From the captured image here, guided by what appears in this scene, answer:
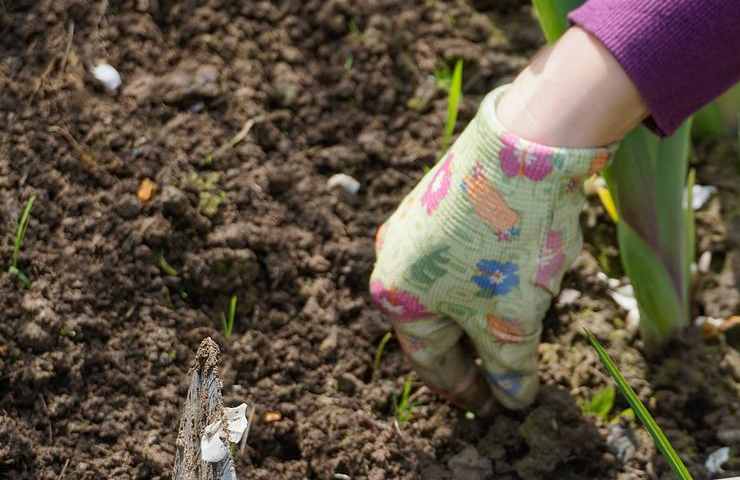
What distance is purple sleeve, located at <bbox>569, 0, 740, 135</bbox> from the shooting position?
3.94 feet

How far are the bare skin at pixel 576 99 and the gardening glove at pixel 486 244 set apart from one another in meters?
0.02

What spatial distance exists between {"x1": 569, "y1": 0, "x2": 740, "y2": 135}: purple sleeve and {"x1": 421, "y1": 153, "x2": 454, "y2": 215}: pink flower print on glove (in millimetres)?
255

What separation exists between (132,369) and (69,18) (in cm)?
65

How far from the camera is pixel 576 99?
1.26 metres

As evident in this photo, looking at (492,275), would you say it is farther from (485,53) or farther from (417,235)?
(485,53)

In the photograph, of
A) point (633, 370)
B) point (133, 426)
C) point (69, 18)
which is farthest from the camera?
point (69, 18)

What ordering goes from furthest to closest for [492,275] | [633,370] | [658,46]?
[633,370] < [492,275] < [658,46]

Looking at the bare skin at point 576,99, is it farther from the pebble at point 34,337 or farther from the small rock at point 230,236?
the pebble at point 34,337

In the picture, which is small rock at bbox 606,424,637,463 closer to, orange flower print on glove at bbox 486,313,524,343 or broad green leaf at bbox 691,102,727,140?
orange flower print on glove at bbox 486,313,524,343

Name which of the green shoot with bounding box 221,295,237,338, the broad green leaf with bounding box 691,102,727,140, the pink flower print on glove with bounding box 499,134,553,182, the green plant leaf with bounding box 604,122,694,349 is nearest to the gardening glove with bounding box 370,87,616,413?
the pink flower print on glove with bounding box 499,134,553,182

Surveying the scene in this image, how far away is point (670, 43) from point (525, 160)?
216 mm

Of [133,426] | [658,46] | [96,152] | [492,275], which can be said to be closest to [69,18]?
[96,152]

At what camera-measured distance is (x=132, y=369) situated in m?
1.51

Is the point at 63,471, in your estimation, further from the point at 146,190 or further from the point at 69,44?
the point at 69,44
